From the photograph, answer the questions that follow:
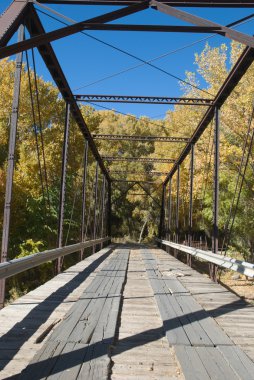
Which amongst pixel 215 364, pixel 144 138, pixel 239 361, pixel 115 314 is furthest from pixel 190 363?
pixel 144 138

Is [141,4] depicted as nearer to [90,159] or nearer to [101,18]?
[101,18]

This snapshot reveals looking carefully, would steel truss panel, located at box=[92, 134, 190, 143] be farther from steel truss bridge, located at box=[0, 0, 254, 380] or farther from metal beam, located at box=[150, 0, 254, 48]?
metal beam, located at box=[150, 0, 254, 48]

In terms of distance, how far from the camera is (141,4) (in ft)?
20.1

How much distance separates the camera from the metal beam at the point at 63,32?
5013 mm

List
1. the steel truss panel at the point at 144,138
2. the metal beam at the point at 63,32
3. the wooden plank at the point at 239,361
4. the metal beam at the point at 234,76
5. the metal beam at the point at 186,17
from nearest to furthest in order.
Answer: the wooden plank at the point at 239,361, the metal beam at the point at 63,32, the metal beam at the point at 186,17, the metal beam at the point at 234,76, the steel truss panel at the point at 144,138

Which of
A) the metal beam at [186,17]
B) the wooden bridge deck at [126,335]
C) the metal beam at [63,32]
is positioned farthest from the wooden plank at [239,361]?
the metal beam at [186,17]

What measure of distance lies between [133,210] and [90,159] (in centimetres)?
1142

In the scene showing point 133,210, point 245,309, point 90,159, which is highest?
point 90,159

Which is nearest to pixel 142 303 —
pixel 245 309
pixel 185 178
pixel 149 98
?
pixel 245 309

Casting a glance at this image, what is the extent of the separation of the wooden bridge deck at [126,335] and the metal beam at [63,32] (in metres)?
3.10

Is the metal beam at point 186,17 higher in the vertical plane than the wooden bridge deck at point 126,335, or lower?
higher

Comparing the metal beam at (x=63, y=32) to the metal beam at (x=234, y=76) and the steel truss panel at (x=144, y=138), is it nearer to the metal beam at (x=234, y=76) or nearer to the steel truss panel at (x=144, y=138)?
the metal beam at (x=234, y=76)

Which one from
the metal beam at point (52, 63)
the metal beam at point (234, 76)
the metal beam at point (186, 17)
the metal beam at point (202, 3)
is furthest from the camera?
the metal beam at point (234, 76)

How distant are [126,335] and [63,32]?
390 centimetres
